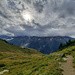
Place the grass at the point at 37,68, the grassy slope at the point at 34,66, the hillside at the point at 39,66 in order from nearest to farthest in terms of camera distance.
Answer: the grass at the point at 37,68, the hillside at the point at 39,66, the grassy slope at the point at 34,66

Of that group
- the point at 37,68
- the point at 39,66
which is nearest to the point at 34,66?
the point at 39,66

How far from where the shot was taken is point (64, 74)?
493 inches

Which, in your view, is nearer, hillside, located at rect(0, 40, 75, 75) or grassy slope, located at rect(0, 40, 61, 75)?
hillside, located at rect(0, 40, 75, 75)

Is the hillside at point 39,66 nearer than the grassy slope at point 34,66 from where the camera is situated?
Yes

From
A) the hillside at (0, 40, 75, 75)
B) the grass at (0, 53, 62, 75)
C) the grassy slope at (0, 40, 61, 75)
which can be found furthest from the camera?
the grassy slope at (0, 40, 61, 75)

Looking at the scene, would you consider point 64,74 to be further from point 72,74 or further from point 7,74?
point 7,74

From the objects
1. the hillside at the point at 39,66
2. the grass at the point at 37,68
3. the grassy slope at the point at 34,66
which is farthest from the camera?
the grassy slope at the point at 34,66

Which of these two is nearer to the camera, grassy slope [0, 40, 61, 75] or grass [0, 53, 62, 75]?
grass [0, 53, 62, 75]

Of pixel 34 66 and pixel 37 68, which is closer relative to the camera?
pixel 37 68

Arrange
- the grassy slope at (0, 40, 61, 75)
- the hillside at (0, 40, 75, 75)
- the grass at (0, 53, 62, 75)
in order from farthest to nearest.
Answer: the grassy slope at (0, 40, 61, 75)
the hillside at (0, 40, 75, 75)
the grass at (0, 53, 62, 75)

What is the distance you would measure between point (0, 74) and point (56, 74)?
2437 cm

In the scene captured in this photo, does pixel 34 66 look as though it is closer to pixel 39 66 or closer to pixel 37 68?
pixel 39 66

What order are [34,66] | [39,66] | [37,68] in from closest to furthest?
1. [37,68]
2. [39,66]
3. [34,66]

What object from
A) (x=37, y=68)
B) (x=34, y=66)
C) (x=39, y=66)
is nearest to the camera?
(x=37, y=68)
